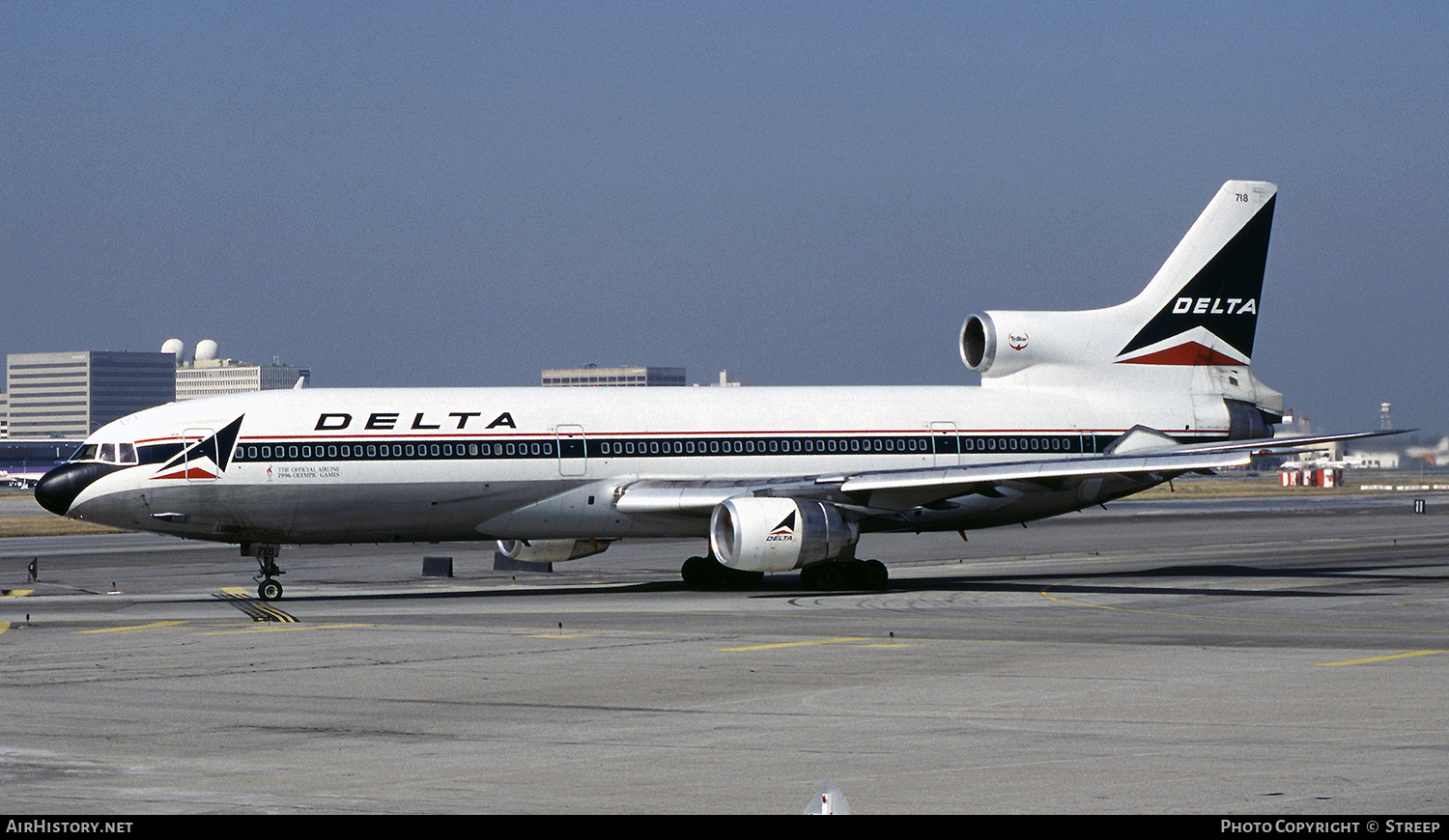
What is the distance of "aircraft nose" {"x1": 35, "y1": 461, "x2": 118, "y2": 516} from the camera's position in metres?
35.3

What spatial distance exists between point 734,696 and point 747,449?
Answer: 1947cm

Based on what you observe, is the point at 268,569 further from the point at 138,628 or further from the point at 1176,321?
the point at 1176,321

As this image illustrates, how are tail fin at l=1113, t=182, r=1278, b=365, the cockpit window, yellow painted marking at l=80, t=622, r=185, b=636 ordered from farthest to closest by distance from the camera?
1. tail fin at l=1113, t=182, r=1278, b=365
2. the cockpit window
3. yellow painted marking at l=80, t=622, r=185, b=636

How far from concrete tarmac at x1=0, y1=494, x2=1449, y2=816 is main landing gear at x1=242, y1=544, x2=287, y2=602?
93 cm

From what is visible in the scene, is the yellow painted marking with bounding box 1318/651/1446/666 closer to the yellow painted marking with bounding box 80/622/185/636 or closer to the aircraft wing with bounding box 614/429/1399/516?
the aircraft wing with bounding box 614/429/1399/516

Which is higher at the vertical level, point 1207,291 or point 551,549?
point 1207,291

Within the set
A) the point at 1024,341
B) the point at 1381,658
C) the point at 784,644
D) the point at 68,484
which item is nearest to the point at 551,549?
the point at 68,484

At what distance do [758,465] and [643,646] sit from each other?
13.6 meters

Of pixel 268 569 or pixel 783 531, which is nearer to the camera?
pixel 783 531

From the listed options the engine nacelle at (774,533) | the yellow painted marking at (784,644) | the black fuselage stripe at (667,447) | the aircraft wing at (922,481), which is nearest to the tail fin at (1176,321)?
the black fuselage stripe at (667,447)

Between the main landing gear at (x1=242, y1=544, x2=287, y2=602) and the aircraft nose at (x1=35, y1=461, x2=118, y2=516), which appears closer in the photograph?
the aircraft nose at (x1=35, y1=461, x2=118, y2=516)

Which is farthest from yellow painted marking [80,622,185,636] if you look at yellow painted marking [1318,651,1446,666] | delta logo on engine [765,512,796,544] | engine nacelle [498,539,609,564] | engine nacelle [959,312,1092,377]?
engine nacelle [959,312,1092,377]

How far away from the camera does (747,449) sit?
39312 mm

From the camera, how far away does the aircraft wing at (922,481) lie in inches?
1422
